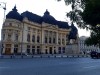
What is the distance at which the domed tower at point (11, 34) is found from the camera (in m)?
78.3

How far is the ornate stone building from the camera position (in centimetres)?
7966

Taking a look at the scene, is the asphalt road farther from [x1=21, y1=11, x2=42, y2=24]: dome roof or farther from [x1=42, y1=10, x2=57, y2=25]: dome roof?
[x1=42, y1=10, x2=57, y2=25]: dome roof

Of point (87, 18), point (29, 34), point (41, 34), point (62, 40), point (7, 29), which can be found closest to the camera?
point (87, 18)

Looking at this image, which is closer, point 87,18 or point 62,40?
point 87,18

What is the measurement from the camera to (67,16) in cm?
604

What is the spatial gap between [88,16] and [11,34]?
7610 centimetres

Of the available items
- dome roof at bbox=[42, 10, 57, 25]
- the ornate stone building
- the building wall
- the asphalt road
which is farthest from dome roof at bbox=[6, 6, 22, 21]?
the asphalt road

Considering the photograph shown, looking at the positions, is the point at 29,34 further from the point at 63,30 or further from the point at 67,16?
the point at 67,16

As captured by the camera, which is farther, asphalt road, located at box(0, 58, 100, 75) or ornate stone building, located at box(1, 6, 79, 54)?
ornate stone building, located at box(1, 6, 79, 54)

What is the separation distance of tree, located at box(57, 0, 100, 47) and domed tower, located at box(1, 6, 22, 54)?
238 feet

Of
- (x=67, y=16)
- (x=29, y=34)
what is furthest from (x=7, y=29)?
(x=67, y=16)

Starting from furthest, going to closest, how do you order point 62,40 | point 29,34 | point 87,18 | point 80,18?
point 62,40, point 29,34, point 80,18, point 87,18

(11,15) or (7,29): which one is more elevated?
(11,15)

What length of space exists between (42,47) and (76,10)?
90693mm
